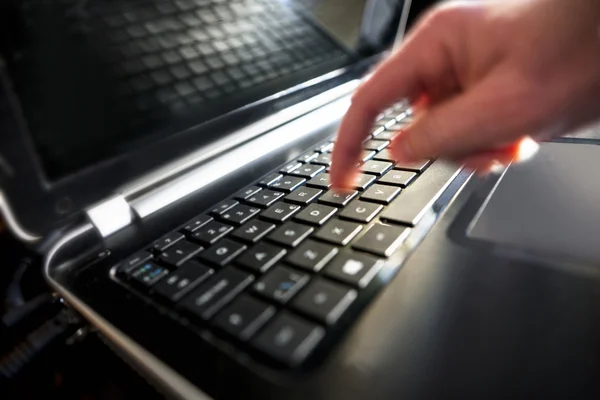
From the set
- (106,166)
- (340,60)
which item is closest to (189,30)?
(106,166)

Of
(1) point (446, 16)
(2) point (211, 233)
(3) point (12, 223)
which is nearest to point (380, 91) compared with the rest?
(1) point (446, 16)

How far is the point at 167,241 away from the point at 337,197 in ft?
0.47

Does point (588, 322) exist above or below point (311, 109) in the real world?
below

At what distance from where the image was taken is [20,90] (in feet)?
1.06

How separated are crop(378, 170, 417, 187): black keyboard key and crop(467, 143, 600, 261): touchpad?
7 cm

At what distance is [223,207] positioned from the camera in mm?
404

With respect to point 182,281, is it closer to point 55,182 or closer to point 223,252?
point 223,252

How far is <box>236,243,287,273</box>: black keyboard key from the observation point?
305 mm

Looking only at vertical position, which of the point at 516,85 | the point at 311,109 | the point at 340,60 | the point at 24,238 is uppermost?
the point at 340,60

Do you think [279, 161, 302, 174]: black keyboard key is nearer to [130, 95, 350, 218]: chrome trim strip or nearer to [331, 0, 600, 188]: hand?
[130, 95, 350, 218]: chrome trim strip

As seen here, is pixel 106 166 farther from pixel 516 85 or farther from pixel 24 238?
pixel 516 85

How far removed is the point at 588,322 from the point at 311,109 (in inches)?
15.4

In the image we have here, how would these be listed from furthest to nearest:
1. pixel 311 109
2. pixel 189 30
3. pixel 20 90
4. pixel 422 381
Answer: pixel 311 109
pixel 189 30
pixel 20 90
pixel 422 381

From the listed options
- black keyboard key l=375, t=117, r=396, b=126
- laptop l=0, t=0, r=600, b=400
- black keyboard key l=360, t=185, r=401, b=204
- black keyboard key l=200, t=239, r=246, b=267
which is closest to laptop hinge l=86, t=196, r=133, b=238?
laptop l=0, t=0, r=600, b=400
